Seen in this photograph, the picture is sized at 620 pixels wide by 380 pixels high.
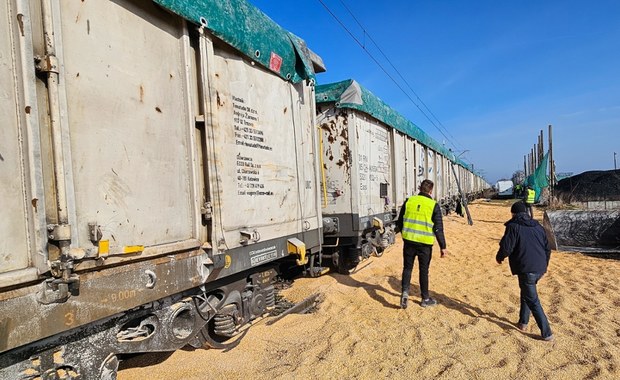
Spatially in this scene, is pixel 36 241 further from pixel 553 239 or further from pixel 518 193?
pixel 518 193

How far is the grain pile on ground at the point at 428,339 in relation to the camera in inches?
128

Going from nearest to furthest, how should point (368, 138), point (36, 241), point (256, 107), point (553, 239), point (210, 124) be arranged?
1. point (36, 241)
2. point (210, 124)
3. point (256, 107)
4. point (368, 138)
5. point (553, 239)

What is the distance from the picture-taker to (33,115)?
178cm

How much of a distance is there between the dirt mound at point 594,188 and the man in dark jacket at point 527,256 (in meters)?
16.4

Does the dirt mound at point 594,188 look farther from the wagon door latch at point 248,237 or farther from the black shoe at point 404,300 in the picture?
the wagon door latch at point 248,237

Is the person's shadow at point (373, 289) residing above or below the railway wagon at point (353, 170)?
below

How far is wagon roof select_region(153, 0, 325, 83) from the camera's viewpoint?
278 centimetres

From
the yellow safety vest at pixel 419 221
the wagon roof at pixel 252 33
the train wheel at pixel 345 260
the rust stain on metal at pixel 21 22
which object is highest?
the wagon roof at pixel 252 33

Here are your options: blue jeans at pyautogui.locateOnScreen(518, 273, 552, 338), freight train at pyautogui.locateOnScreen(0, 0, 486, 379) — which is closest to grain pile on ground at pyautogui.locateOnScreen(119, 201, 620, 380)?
blue jeans at pyautogui.locateOnScreen(518, 273, 552, 338)

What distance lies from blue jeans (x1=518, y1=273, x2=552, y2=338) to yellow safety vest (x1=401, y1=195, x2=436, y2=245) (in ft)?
3.97

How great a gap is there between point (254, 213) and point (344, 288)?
2923mm

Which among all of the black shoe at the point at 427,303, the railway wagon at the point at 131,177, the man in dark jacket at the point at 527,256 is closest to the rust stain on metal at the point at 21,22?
the railway wagon at the point at 131,177

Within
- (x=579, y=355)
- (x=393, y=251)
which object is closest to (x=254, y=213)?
(x=579, y=355)

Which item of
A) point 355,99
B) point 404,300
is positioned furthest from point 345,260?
point 355,99
